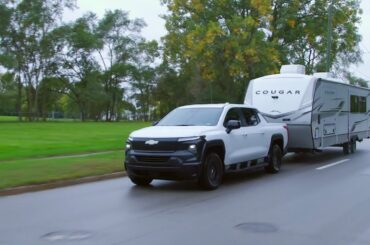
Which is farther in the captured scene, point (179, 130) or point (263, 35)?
point (263, 35)

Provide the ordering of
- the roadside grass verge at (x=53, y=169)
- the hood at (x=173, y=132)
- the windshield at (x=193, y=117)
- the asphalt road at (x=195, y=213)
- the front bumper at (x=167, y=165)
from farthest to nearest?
the windshield at (x=193, y=117) < the roadside grass verge at (x=53, y=169) < the hood at (x=173, y=132) < the front bumper at (x=167, y=165) < the asphalt road at (x=195, y=213)

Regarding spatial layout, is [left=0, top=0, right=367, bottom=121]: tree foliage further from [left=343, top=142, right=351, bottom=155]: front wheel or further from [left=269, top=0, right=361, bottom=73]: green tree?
[left=343, top=142, right=351, bottom=155]: front wheel

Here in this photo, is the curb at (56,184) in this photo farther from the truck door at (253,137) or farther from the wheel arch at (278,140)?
the wheel arch at (278,140)

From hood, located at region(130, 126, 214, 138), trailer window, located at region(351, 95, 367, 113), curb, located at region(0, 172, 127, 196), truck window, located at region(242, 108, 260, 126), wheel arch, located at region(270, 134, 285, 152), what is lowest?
curb, located at region(0, 172, 127, 196)

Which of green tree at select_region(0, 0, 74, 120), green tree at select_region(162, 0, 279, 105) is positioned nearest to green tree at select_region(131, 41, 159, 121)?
green tree at select_region(0, 0, 74, 120)

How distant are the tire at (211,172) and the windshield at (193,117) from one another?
0.90 metres

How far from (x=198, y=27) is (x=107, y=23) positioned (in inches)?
1764

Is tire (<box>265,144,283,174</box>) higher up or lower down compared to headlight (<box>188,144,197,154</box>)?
lower down

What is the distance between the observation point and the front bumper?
11.0m

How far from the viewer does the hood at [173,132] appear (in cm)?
1119

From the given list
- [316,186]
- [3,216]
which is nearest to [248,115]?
[316,186]

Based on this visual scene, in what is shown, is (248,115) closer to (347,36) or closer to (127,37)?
(347,36)

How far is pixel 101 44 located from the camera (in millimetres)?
75938

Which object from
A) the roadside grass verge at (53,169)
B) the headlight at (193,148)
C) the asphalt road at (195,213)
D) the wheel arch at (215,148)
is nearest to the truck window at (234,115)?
the wheel arch at (215,148)
